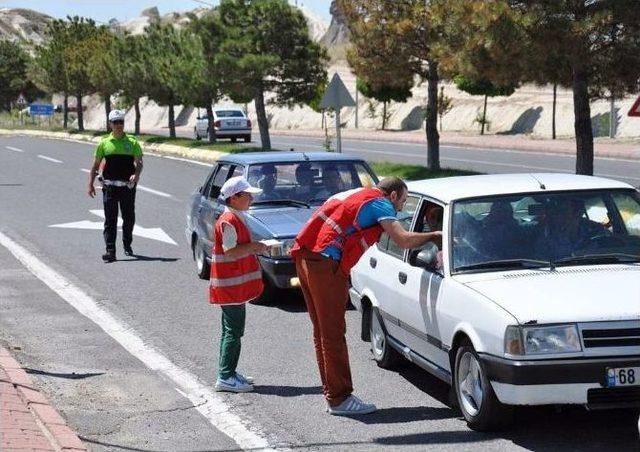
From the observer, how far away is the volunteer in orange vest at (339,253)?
766 cm

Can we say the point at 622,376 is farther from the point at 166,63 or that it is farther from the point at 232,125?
the point at 232,125

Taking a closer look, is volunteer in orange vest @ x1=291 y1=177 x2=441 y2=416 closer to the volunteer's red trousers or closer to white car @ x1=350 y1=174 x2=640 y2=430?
the volunteer's red trousers

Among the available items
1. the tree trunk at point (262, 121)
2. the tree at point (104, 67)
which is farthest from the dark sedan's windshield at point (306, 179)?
the tree at point (104, 67)

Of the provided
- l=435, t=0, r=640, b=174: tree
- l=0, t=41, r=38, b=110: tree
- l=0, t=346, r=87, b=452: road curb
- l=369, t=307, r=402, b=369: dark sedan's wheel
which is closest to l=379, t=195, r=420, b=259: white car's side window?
l=369, t=307, r=402, b=369: dark sedan's wheel

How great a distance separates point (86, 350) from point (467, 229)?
379cm

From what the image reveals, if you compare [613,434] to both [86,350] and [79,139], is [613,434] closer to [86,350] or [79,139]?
[86,350]

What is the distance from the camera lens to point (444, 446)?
7043 millimetres

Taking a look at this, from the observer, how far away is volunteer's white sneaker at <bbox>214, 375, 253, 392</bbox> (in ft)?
28.2

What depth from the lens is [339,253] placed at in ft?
25.4

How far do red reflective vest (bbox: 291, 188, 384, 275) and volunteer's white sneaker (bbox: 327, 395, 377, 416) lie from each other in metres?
0.81

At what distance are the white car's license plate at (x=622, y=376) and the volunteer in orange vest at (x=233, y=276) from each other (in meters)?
2.75

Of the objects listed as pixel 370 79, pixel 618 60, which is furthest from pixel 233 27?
pixel 618 60

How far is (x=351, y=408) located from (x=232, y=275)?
4.51 feet

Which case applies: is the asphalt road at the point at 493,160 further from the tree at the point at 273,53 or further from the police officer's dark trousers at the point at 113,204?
the police officer's dark trousers at the point at 113,204
